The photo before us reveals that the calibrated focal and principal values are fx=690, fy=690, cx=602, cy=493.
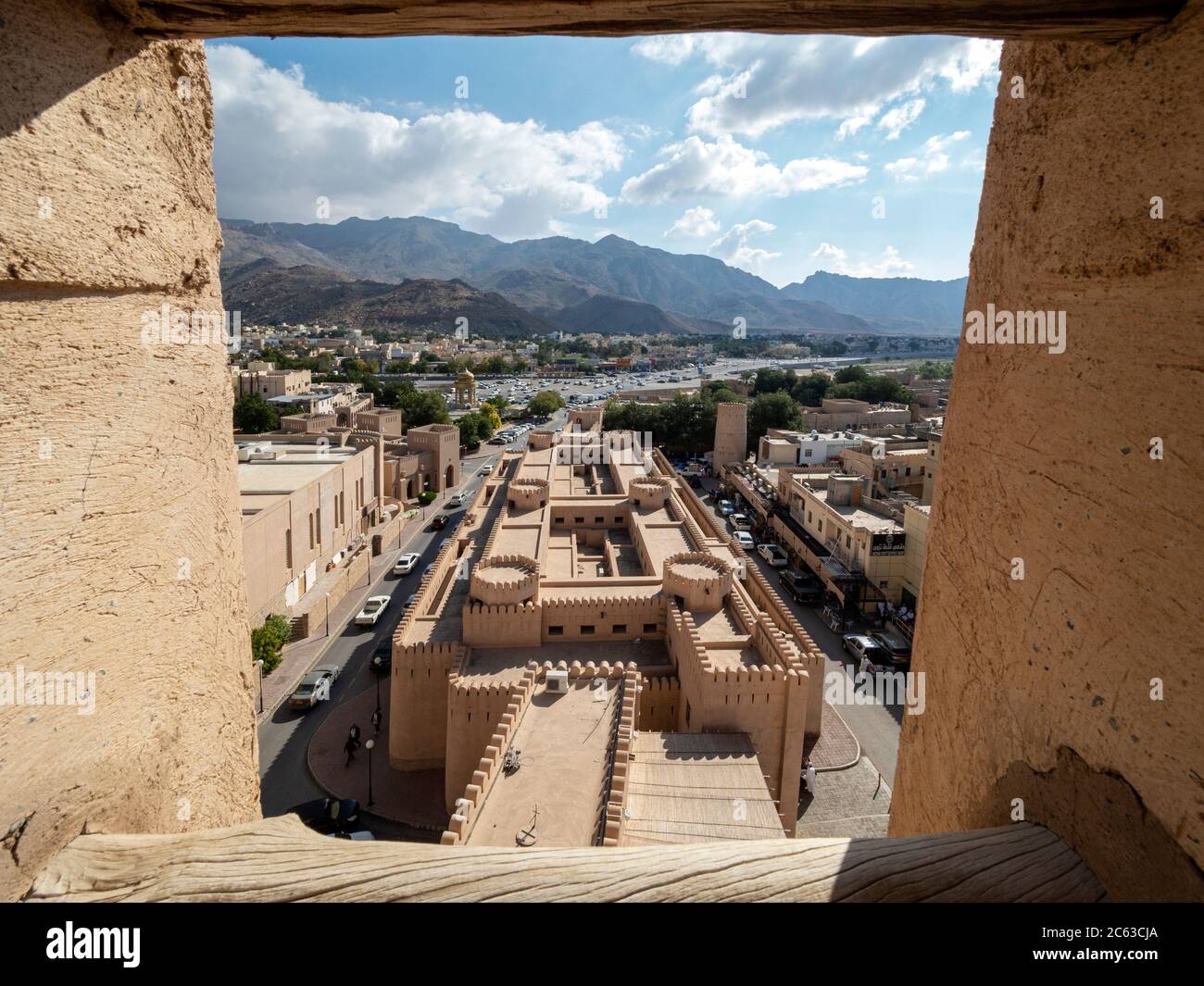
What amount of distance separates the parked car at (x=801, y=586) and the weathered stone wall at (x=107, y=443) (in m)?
30.7

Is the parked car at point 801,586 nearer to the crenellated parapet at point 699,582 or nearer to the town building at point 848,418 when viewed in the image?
the crenellated parapet at point 699,582

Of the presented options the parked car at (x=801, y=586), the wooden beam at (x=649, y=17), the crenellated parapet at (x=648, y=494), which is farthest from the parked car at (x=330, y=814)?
the parked car at (x=801, y=586)

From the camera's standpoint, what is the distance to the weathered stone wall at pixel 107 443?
6.81 feet

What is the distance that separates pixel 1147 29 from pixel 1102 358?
104cm

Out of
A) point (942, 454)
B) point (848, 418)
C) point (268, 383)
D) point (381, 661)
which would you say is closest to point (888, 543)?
point (381, 661)

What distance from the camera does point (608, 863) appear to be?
218 cm

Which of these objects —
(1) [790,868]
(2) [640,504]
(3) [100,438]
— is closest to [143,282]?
(3) [100,438]

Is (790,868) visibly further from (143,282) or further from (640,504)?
(640,504)

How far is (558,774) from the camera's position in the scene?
42.3ft

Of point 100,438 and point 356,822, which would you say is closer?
point 100,438

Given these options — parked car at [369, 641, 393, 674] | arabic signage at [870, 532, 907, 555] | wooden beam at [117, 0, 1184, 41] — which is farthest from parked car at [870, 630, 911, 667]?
wooden beam at [117, 0, 1184, 41]

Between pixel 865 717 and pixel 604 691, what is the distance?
39.9 ft

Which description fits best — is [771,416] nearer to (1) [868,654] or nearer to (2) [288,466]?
(1) [868,654]
